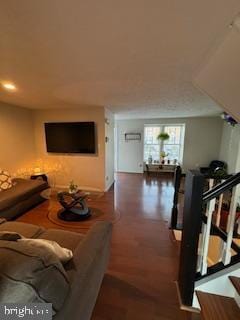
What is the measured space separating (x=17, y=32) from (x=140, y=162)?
18.1 ft

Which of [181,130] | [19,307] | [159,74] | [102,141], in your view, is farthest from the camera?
[181,130]

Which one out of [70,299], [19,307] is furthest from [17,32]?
[70,299]

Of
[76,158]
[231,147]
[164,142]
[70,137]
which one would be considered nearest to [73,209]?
[76,158]

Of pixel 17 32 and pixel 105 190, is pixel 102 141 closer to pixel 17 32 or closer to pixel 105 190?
pixel 105 190

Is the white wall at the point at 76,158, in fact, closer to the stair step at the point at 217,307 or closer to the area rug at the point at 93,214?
the area rug at the point at 93,214

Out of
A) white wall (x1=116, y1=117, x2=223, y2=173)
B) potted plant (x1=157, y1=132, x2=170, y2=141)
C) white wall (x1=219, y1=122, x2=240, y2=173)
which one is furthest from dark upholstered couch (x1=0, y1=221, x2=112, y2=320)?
potted plant (x1=157, y1=132, x2=170, y2=141)

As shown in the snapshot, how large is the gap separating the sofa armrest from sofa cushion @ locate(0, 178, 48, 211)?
2029 millimetres

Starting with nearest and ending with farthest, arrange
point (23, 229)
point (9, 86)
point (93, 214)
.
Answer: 1. point (23, 229)
2. point (9, 86)
3. point (93, 214)

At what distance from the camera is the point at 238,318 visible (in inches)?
47.9

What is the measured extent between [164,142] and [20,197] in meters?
5.39

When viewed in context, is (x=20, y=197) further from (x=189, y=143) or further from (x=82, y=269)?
(x=189, y=143)

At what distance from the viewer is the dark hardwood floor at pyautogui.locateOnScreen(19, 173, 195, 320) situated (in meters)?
1.37

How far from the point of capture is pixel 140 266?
1.84 meters

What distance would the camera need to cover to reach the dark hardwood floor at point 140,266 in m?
1.37
